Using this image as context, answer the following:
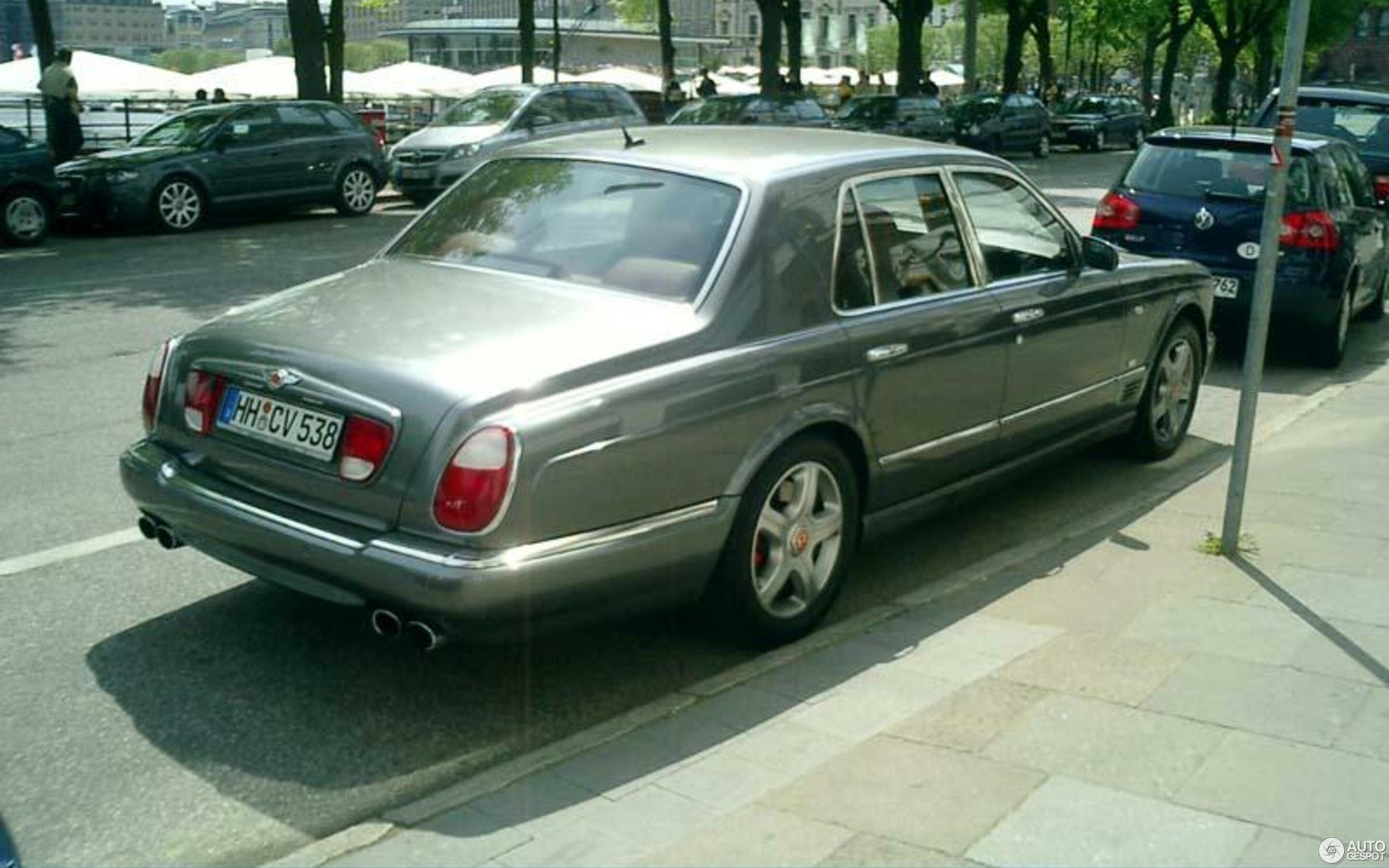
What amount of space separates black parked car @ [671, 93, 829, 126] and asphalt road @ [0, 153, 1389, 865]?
20.1 metres

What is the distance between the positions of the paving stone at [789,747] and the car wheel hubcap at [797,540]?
2.02 feet

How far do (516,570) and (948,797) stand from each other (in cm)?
128

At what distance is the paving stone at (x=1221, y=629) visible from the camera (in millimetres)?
4980

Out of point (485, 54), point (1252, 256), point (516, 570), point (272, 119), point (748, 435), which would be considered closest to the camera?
point (516, 570)

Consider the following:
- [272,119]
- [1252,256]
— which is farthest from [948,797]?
[272,119]

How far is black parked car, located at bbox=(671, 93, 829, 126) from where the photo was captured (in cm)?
2711

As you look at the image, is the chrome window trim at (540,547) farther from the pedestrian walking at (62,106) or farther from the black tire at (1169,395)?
the pedestrian walking at (62,106)

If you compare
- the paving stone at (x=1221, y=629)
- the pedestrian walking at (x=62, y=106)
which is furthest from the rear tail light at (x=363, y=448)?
the pedestrian walking at (x=62, y=106)

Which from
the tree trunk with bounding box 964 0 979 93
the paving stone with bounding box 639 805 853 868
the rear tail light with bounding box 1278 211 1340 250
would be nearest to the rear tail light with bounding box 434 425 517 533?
the paving stone with bounding box 639 805 853 868

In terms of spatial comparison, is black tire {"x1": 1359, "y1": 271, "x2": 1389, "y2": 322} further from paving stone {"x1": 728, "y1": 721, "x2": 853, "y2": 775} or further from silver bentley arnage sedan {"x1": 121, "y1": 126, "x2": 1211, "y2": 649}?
paving stone {"x1": 728, "y1": 721, "x2": 853, "y2": 775}

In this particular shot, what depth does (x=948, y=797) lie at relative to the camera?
3.86 meters

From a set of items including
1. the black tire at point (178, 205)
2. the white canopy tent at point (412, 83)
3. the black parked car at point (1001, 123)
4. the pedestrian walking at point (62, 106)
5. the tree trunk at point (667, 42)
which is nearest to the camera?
the black tire at point (178, 205)

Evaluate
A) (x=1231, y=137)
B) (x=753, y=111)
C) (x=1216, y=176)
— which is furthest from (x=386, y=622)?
(x=753, y=111)

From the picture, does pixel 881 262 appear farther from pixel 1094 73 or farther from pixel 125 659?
pixel 1094 73
